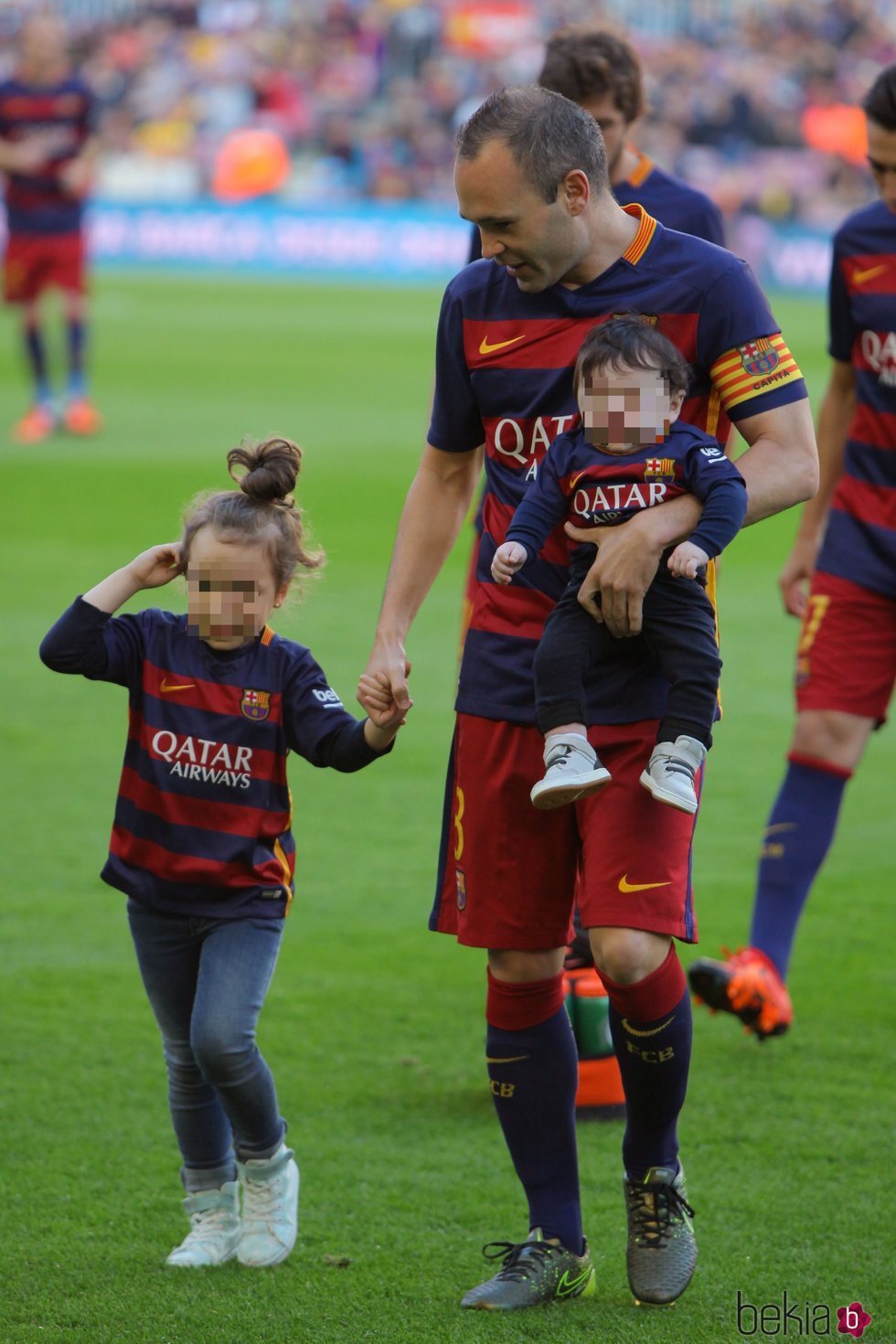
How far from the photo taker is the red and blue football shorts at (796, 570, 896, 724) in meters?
4.94

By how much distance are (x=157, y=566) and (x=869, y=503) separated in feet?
7.14

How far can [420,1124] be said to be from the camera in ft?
14.2

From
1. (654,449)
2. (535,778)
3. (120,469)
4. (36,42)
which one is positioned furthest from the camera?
(36,42)

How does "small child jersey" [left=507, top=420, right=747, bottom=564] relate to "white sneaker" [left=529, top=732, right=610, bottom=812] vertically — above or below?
above

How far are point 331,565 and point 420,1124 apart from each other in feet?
21.9

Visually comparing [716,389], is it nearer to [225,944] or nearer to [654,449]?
[654,449]

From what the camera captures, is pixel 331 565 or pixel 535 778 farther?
pixel 331 565

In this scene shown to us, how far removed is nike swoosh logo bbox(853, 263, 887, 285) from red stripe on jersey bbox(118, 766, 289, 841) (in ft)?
7.71

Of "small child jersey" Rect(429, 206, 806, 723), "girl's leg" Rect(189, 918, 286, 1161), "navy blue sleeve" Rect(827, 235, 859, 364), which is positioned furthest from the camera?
"navy blue sleeve" Rect(827, 235, 859, 364)

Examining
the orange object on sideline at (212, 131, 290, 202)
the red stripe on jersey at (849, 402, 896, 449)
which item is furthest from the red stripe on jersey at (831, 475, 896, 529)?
the orange object on sideline at (212, 131, 290, 202)

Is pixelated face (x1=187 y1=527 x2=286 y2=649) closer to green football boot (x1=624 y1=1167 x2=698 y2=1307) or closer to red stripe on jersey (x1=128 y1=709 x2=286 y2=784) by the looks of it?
red stripe on jersey (x1=128 y1=709 x2=286 y2=784)

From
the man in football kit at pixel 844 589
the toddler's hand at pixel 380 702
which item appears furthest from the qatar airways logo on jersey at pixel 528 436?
the man in football kit at pixel 844 589

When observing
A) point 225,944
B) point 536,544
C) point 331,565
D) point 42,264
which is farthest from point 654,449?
point 42,264

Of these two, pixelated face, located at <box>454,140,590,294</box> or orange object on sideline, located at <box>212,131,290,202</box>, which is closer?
pixelated face, located at <box>454,140,590,294</box>
